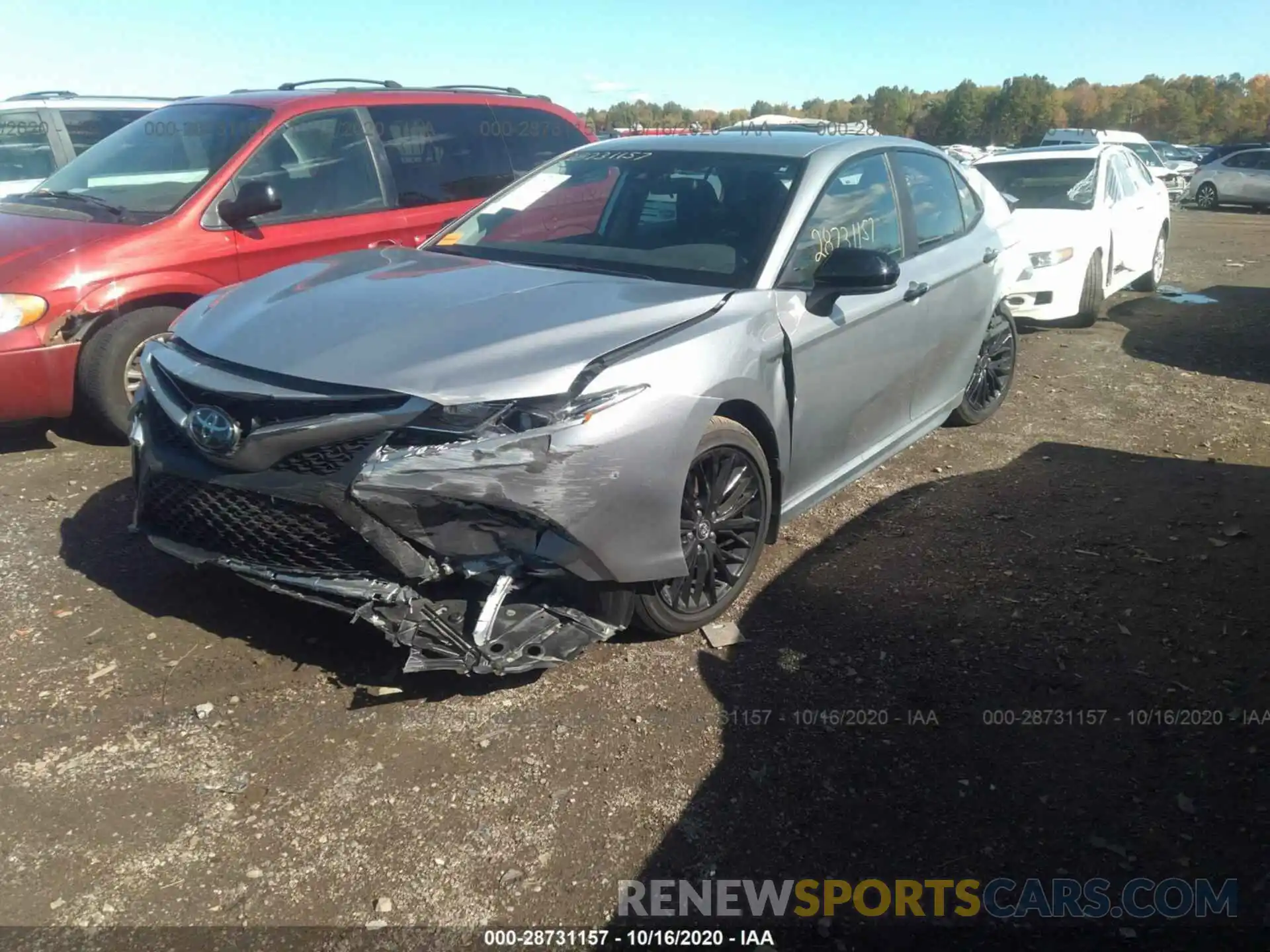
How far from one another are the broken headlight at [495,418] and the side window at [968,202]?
328 centimetres

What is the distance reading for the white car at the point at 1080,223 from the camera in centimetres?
832

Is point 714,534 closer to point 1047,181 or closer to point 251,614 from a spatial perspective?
point 251,614

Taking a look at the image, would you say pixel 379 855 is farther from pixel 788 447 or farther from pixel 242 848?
pixel 788 447

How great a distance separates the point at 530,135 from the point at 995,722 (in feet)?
18.0

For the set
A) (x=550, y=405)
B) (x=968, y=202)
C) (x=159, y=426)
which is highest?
(x=968, y=202)

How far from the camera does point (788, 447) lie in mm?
3836

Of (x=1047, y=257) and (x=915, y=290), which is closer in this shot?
(x=915, y=290)

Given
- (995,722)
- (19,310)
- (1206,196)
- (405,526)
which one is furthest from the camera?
A: (1206,196)

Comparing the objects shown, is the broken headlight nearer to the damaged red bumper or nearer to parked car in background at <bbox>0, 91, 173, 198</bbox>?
the damaged red bumper

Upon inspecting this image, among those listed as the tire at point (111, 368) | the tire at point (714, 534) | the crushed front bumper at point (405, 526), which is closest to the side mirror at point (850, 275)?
the tire at point (714, 534)

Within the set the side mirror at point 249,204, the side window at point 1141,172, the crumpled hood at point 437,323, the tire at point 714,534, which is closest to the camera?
the crumpled hood at point 437,323

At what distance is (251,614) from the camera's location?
3686 millimetres

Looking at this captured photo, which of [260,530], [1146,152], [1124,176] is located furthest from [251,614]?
[1146,152]

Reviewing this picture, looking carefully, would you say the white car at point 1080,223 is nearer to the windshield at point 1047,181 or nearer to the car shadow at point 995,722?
the windshield at point 1047,181
